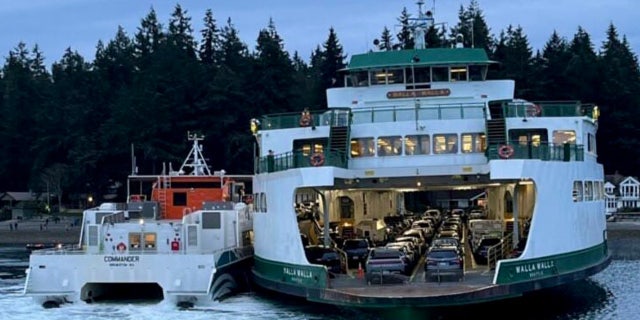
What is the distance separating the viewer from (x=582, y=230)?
105 feet

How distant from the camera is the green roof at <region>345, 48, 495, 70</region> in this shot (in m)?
36.8

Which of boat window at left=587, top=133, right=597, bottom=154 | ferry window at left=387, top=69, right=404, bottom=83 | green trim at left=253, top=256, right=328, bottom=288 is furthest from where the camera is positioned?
ferry window at left=387, top=69, right=404, bottom=83

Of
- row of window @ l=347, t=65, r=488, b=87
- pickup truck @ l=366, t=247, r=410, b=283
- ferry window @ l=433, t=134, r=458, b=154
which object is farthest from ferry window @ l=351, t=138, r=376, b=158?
row of window @ l=347, t=65, r=488, b=87

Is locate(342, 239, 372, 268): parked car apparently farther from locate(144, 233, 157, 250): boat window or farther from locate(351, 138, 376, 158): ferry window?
locate(144, 233, 157, 250): boat window

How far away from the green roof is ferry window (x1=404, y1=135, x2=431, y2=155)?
4043 millimetres

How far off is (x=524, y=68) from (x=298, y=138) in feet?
207

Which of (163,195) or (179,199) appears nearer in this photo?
(163,195)

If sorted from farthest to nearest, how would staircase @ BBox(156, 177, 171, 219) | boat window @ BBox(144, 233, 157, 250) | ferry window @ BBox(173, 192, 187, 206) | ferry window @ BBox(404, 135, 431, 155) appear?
ferry window @ BBox(173, 192, 187, 206)
staircase @ BBox(156, 177, 171, 219)
boat window @ BBox(144, 233, 157, 250)
ferry window @ BBox(404, 135, 431, 155)

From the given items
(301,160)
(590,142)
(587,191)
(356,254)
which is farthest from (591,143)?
(301,160)

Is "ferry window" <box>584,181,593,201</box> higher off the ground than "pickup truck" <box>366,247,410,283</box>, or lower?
higher

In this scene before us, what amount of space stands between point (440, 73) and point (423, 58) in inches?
33.6

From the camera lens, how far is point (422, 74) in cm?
3703

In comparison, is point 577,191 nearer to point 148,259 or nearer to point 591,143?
point 591,143

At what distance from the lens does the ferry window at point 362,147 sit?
33.9 metres
